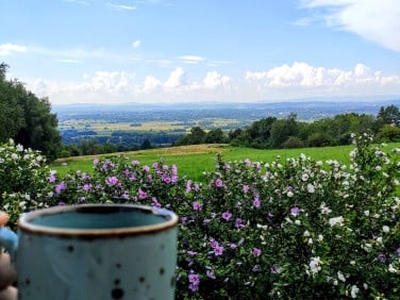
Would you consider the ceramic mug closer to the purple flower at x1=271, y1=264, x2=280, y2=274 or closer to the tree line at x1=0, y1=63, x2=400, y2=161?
the purple flower at x1=271, y1=264, x2=280, y2=274

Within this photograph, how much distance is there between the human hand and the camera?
923 mm

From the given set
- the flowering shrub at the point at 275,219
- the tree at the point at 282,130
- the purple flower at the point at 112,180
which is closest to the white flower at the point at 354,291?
the flowering shrub at the point at 275,219

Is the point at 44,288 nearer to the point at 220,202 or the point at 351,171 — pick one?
the point at 220,202

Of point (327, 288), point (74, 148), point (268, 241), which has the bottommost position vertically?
point (74, 148)

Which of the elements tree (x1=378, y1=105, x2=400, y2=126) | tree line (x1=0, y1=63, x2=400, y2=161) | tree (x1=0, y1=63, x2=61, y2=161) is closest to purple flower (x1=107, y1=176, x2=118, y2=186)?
tree line (x1=0, y1=63, x2=400, y2=161)

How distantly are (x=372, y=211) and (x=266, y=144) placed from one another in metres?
45.5

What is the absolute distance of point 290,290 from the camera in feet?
12.2

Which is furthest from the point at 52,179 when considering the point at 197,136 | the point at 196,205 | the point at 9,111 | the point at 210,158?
the point at 197,136

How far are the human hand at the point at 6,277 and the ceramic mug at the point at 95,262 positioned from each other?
11 cm

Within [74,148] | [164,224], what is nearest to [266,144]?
[74,148]

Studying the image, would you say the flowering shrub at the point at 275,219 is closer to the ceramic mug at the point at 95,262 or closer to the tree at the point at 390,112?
the ceramic mug at the point at 95,262

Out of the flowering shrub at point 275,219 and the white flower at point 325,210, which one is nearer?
the flowering shrub at point 275,219

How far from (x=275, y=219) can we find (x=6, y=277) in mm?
3881

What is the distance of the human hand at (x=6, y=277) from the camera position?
36.3 inches
